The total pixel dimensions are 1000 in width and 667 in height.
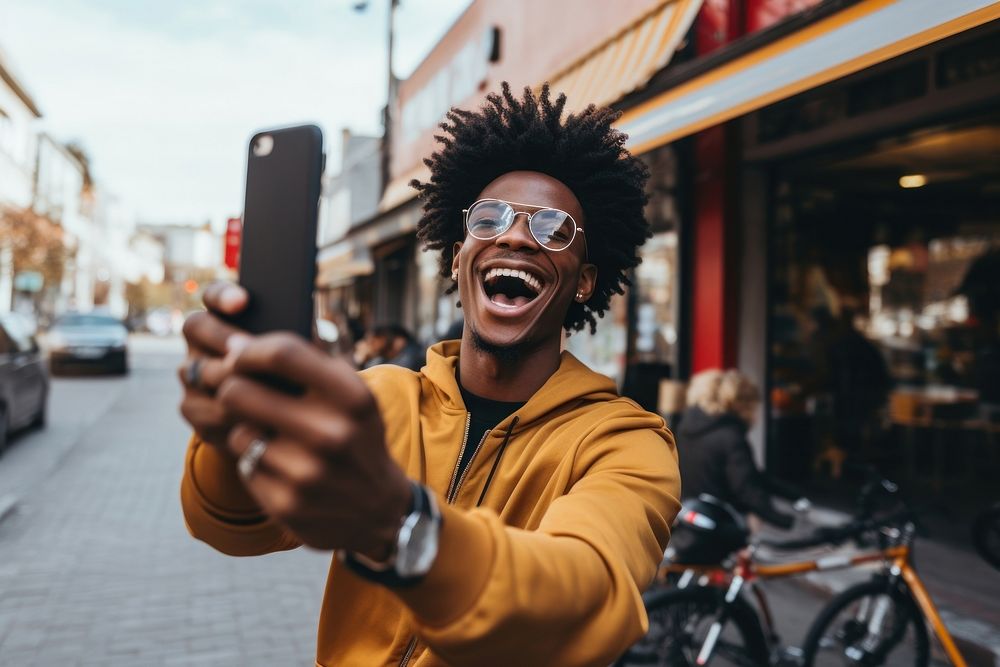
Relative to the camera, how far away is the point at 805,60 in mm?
4254

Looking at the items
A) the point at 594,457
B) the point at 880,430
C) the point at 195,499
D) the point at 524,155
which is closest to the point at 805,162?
the point at 880,430

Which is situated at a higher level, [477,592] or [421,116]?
[421,116]

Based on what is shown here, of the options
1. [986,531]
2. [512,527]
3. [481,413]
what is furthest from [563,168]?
[986,531]

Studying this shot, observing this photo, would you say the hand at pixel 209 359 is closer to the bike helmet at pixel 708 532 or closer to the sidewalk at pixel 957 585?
the bike helmet at pixel 708 532

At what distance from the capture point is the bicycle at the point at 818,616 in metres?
3.94

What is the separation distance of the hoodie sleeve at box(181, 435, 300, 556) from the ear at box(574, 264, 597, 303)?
3.02ft

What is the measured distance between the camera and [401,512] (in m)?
0.82

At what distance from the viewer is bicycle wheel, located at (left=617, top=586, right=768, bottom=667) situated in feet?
12.9

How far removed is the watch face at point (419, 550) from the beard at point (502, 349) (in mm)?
851

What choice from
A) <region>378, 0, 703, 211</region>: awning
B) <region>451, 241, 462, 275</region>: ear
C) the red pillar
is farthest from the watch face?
the red pillar

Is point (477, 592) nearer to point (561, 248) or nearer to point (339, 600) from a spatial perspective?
point (339, 600)

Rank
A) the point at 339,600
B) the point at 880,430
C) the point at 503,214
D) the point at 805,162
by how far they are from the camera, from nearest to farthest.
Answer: the point at 339,600, the point at 503,214, the point at 805,162, the point at 880,430

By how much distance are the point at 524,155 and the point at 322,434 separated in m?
1.30

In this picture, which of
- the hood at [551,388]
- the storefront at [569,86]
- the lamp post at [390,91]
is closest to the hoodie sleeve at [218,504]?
the hood at [551,388]
